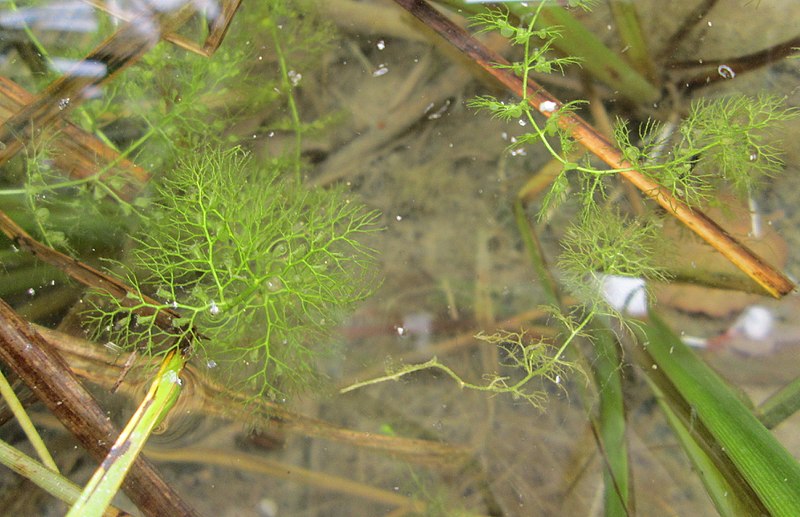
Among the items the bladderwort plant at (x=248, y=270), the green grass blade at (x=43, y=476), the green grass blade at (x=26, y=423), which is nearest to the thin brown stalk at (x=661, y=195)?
the bladderwort plant at (x=248, y=270)

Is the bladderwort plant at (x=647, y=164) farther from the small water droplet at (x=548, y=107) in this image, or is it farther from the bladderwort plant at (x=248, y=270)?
the bladderwort plant at (x=248, y=270)

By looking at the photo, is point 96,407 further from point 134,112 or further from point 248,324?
point 134,112

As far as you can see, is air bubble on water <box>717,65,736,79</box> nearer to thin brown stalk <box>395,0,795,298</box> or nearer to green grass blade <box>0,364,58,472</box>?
thin brown stalk <box>395,0,795,298</box>

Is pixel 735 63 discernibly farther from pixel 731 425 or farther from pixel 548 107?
pixel 731 425

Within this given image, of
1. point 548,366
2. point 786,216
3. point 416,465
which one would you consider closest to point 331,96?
point 548,366

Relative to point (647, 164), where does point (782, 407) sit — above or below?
below

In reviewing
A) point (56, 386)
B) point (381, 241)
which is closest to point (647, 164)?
point (381, 241)

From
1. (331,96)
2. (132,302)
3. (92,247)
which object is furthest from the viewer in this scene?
(331,96)
